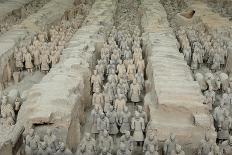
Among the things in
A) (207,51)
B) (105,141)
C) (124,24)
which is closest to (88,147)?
(105,141)

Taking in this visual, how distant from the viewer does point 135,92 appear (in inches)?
395

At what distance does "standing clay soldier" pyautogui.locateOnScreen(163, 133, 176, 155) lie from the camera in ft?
24.1

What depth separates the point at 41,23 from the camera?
15703mm

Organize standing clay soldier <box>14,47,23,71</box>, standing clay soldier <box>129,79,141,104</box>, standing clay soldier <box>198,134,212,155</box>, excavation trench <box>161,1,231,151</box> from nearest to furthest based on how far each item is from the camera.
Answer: standing clay soldier <box>198,134,212,155</box>, standing clay soldier <box>129,79,141,104</box>, excavation trench <box>161,1,231,151</box>, standing clay soldier <box>14,47,23,71</box>

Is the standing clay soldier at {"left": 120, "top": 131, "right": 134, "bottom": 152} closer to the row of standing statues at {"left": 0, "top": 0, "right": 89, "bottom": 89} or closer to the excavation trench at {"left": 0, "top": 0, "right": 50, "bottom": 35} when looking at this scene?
the row of standing statues at {"left": 0, "top": 0, "right": 89, "bottom": 89}

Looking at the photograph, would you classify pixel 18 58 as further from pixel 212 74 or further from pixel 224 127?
pixel 224 127

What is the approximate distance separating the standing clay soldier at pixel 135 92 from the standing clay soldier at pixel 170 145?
272 centimetres

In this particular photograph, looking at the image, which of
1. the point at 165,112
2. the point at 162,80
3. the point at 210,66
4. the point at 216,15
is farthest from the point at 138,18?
the point at 165,112

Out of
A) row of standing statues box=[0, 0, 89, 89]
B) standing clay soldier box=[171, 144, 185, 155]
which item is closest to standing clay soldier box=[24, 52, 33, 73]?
row of standing statues box=[0, 0, 89, 89]

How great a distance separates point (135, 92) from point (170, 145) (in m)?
2.85

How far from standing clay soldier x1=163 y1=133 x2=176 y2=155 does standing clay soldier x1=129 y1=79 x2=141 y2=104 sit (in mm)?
2722

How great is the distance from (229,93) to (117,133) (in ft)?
8.48

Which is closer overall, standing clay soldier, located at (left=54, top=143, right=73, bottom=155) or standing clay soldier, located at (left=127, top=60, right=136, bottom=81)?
standing clay soldier, located at (left=54, top=143, right=73, bottom=155)

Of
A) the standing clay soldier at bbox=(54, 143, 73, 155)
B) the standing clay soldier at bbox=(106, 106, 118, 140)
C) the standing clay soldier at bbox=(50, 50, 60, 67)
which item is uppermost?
the standing clay soldier at bbox=(54, 143, 73, 155)
